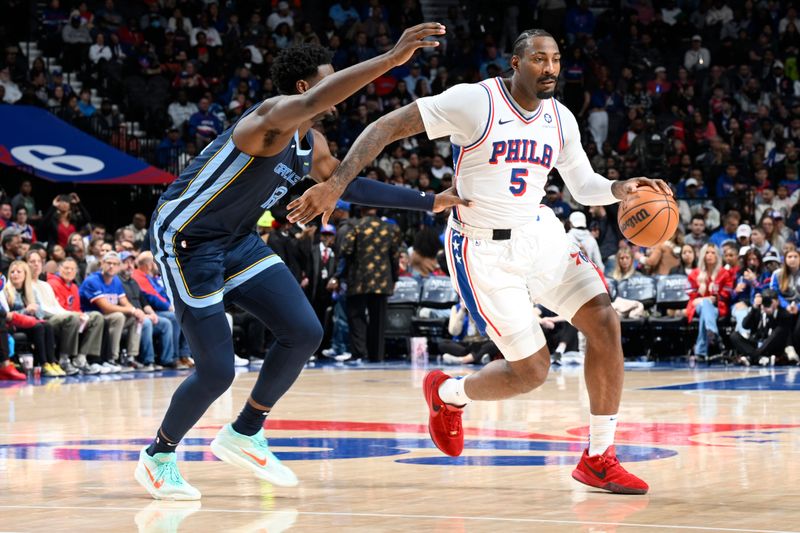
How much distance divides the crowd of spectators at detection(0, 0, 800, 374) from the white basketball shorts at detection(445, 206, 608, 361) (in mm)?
9502

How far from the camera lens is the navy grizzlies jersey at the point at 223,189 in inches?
227

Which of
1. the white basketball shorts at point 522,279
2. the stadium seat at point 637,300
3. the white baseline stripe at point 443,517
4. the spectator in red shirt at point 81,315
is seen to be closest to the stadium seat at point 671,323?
the stadium seat at point 637,300

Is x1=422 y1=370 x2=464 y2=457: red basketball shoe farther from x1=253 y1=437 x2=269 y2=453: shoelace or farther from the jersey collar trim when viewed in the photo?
the jersey collar trim

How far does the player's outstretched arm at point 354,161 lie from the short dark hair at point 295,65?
370mm

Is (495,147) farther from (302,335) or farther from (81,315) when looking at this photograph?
(81,315)

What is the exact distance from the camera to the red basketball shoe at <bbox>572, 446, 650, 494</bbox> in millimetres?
5691

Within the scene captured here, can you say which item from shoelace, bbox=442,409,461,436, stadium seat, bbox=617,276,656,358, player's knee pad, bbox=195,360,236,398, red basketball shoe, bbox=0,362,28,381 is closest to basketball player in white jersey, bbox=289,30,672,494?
shoelace, bbox=442,409,461,436

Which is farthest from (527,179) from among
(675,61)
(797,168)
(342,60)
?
(675,61)

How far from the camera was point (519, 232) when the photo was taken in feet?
20.2

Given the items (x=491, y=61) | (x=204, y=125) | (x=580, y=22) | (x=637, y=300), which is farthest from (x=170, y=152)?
(x=580, y=22)

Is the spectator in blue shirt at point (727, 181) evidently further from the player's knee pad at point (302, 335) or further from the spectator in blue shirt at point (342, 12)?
the player's knee pad at point (302, 335)

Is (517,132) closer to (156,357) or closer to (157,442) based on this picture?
(157,442)

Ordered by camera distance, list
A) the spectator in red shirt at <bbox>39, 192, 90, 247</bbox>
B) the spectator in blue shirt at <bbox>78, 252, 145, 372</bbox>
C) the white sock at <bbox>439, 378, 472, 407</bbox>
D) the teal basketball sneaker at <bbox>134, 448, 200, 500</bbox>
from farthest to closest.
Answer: the spectator in red shirt at <bbox>39, 192, 90, 247</bbox>
the spectator in blue shirt at <bbox>78, 252, 145, 372</bbox>
the white sock at <bbox>439, 378, 472, 407</bbox>
the teal basketball sneaker at <bbox>134, 448, 200, 500</bbox>

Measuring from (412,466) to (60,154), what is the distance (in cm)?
1328
